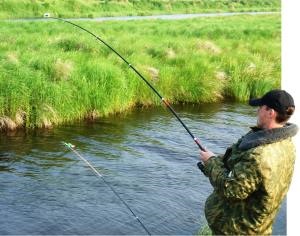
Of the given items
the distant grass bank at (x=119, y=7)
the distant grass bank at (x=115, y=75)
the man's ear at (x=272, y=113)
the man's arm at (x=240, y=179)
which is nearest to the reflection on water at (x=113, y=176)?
the distant grass bank at (x=115, y=75)

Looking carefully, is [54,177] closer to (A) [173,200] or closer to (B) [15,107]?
(A) [173,200]

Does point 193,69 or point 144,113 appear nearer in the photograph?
point 144,113

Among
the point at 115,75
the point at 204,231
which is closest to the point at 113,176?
the point at 204,231

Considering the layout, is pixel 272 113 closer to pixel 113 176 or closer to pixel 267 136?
pixel 267 136

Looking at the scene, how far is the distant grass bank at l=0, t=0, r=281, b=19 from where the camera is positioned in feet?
122

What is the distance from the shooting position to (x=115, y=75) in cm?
1133

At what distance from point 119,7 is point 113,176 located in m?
40.2

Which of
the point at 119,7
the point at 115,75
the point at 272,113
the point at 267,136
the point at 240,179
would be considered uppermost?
the point at 119,7

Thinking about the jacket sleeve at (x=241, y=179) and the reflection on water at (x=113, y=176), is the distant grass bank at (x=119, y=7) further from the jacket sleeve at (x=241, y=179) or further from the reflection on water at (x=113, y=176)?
the jacket sleeve at (x=241, y=179)

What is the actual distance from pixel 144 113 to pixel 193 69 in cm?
206

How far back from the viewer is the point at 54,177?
7.68 metres

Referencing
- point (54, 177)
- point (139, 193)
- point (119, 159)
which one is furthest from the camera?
point (119, 159)

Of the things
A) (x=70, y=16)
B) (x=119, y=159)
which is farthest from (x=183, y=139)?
(x=70, y=16)

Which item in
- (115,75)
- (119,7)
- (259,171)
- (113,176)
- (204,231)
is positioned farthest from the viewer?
(119,7)
